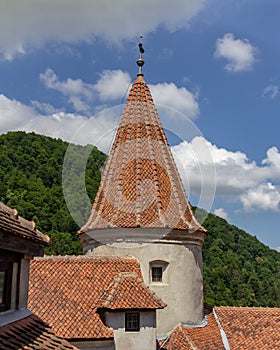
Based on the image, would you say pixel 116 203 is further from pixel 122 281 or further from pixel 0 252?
pixel 0 252

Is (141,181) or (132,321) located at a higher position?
(141,181)

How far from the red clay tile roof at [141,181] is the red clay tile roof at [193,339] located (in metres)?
3.63

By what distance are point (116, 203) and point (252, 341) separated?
7.18m

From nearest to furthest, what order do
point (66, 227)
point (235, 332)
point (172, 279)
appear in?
point (172, 279) < point (235, 332) < point (66, 227)

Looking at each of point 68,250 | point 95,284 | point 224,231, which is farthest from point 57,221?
point 95,284

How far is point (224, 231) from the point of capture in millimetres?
73500

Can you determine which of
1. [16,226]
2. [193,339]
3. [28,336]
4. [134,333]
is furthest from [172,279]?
[16,226]

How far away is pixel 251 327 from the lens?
17.7 meters

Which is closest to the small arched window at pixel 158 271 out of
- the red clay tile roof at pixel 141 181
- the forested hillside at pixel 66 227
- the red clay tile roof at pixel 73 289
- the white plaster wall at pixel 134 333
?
the red clay tile roof at pixel 73 289

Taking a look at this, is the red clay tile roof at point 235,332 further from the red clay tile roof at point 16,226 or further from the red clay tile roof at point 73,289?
the red clay tile roof at point 16,226

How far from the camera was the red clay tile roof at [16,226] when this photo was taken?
7.67 m

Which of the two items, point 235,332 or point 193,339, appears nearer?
point 193,339

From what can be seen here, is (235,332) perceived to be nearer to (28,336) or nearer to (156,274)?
(156,274)

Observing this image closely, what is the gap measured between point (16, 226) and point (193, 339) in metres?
9.55
